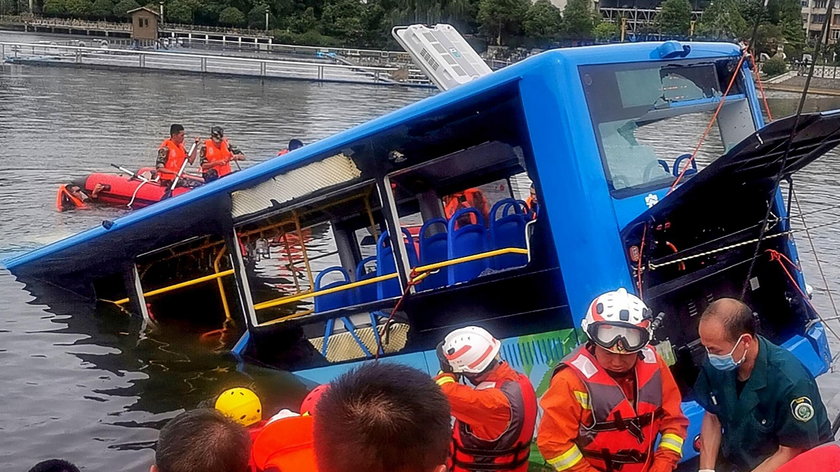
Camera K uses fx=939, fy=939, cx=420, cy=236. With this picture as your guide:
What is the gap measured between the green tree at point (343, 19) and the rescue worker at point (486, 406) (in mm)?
78686

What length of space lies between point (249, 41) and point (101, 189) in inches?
2769

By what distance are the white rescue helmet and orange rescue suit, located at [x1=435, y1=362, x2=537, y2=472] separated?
0.07 m

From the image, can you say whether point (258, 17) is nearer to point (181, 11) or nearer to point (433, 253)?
point (181, 11)

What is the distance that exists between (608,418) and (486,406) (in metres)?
0.58

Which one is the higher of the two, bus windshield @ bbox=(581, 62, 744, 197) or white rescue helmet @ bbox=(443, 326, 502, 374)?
bus windshield @ bbox=(581, 62, 744, 197)

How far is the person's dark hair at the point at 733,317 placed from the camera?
425 cm

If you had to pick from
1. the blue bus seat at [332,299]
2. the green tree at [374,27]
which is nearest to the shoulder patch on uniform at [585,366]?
the blue bus seat at [332,299]

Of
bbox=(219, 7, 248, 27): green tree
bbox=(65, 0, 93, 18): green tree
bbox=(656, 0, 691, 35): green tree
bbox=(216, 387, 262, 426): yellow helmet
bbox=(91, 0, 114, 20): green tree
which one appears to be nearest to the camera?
bbox=(216, 387, 262, 426): yellow helmet

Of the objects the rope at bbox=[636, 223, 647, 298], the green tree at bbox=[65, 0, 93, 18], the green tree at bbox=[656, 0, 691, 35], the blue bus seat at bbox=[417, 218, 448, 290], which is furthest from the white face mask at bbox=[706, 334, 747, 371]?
the green tree at bbox=[65, 0, 93, 18]

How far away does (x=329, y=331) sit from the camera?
7.76m

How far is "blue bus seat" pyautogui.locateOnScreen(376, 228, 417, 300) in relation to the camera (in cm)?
735

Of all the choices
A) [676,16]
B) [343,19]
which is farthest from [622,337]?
[343,19]

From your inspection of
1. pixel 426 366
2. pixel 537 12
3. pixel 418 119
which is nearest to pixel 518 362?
pixel 426 366

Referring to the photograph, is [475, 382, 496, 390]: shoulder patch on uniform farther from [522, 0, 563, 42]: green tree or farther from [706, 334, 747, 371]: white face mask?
[522, 0, 563, 42]: green tree
